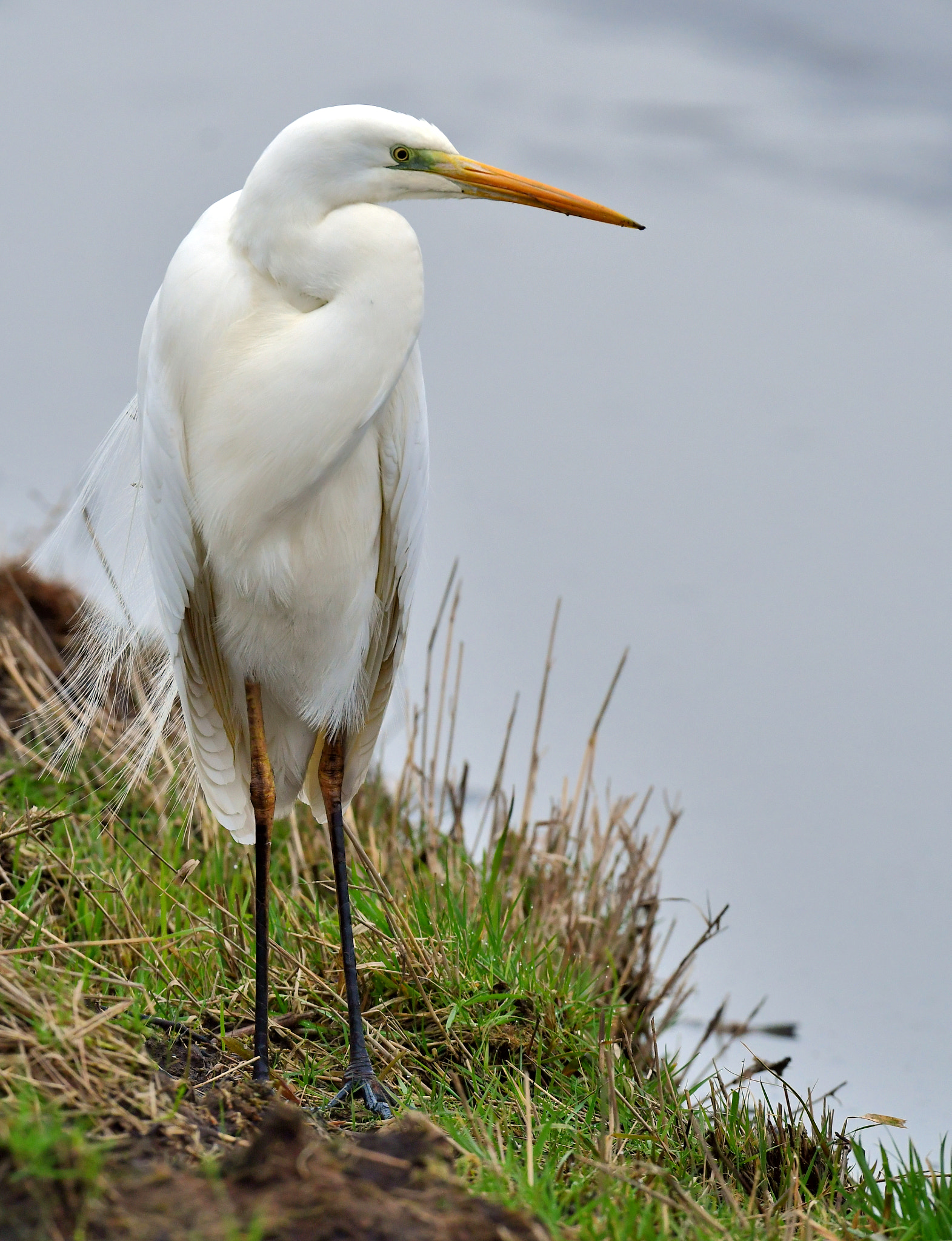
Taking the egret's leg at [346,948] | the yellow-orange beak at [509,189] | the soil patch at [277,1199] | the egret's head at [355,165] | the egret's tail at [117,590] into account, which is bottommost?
the soil patch at [277,1199]

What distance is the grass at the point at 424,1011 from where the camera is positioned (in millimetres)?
1898

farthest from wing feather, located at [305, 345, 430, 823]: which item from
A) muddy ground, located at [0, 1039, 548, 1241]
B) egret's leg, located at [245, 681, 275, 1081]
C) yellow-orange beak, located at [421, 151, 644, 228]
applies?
muddy ground, located at [0, 1039, 548, 1241]

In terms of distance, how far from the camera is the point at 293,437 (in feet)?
7.84

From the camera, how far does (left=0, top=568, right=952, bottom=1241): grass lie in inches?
74.7

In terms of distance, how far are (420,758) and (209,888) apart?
89 cm

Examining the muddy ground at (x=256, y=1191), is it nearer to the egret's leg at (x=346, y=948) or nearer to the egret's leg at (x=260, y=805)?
the egret's leg at (x=346, y=948)

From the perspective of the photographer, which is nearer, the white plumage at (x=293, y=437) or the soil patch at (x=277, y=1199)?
the soil patch at (x=277, y=1199)

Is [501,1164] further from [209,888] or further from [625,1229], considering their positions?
[209,888]

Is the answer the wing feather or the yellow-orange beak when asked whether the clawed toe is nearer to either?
the wing feather

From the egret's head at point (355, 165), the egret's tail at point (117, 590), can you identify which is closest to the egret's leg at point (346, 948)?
the egret's tail at point (117, 590)

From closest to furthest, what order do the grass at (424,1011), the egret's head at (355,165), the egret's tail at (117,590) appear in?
the grass at (424,1011)
the egret's head at (355,165)
the egret's tail at (117,590)

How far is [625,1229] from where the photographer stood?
188 centimetres

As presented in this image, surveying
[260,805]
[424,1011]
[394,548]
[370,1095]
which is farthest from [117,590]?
[370,1095]

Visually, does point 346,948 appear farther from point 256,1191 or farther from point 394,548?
point 256,1191
